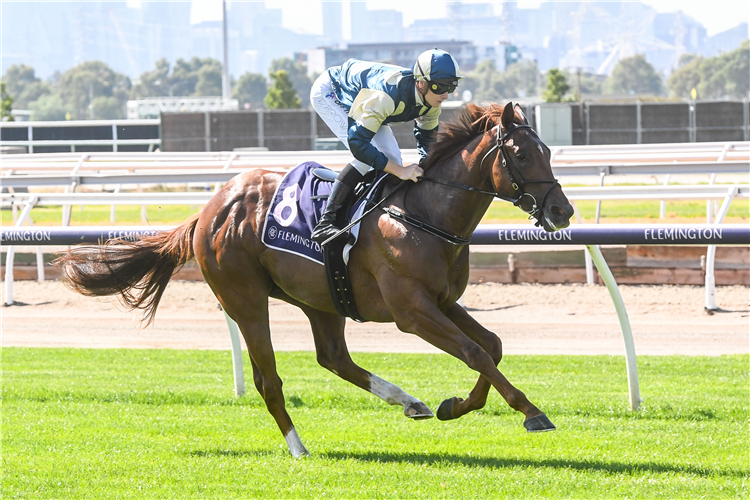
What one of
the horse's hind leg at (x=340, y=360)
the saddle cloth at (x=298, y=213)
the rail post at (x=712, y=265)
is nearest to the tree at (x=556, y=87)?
the rail post at (x=712, y=265)

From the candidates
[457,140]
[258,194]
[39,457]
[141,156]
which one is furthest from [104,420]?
[141,156]

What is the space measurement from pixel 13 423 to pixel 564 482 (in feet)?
9.97

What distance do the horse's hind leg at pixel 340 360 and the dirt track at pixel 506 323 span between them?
294 centimetres

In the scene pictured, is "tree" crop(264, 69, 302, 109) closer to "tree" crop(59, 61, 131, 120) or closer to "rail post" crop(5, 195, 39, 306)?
"rail post" crop(5, 195, 39, 306)

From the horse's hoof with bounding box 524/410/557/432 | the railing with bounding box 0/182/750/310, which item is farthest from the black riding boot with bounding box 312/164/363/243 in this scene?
the railing with bounding box 0/182/750/310

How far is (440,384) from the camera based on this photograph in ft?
19.9

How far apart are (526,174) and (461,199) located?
376mm

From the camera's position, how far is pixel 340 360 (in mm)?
4820

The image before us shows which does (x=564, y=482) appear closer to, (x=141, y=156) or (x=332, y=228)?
(x=332, y=228)

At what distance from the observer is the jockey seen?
4.17 metres

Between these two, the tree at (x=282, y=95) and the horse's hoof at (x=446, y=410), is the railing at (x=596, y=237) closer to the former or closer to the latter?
the horse's hoof at (x=446, y=410)

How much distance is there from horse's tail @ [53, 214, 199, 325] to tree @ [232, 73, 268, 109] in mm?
177223

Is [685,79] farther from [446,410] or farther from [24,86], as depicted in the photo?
[446,410]

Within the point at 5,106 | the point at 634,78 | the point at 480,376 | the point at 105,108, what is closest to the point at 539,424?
the point at 480,376
